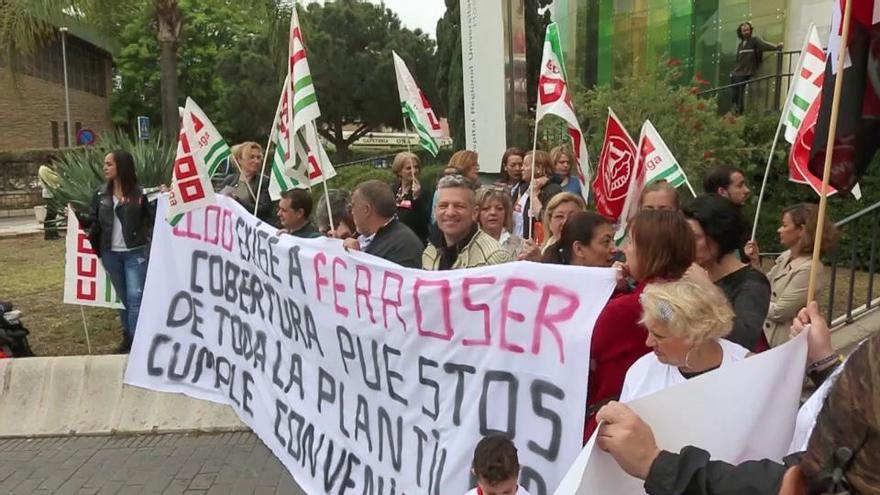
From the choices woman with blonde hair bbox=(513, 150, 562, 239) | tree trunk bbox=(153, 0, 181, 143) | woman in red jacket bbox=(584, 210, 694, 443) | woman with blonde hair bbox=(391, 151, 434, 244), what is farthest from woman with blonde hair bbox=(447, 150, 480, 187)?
tree trunk bbox=(153, 0, 181, 143)

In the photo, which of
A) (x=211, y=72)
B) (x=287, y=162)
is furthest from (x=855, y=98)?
(x=211, y=72)

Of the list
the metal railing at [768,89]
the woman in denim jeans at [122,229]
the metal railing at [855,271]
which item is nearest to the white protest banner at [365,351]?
the woman in denim jeans at [122,229]

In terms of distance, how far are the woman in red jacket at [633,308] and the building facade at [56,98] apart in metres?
39.7

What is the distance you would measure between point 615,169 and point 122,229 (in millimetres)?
4340

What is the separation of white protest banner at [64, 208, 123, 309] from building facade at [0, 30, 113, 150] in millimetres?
34387

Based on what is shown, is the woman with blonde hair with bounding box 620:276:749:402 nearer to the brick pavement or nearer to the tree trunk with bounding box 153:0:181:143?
the brick pavement

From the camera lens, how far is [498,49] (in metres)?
13.3

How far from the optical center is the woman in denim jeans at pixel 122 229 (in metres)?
Answer: 7.11

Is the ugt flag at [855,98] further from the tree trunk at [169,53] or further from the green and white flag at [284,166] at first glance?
the tree trunk at [169,53]

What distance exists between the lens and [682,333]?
227 centimetres

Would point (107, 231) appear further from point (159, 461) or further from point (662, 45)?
point (662, 45)

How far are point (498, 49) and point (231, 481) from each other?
995cm

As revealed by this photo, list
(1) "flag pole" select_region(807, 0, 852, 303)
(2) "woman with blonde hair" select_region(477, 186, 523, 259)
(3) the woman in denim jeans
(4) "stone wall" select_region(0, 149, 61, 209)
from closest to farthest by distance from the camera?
(1) "flag pole" select_region(807, 0, 852, 303) < (2) "woman with blonde hair" select_region(477, 186, 523, 259) < (3) the woman in denim jeans < (4) "stone wall" select_region(0, 149, 61, 209)

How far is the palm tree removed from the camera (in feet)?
44.9
